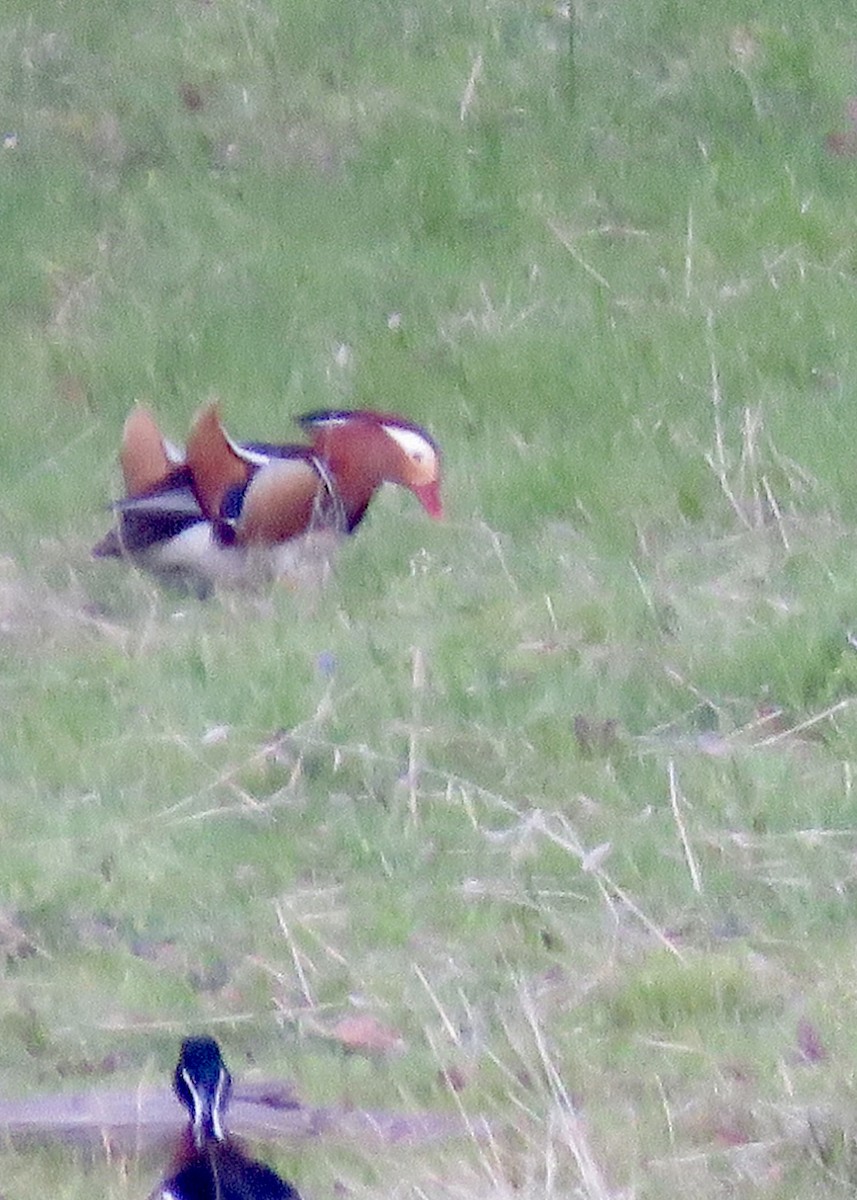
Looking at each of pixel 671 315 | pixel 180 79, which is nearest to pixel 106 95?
pixel 180 79

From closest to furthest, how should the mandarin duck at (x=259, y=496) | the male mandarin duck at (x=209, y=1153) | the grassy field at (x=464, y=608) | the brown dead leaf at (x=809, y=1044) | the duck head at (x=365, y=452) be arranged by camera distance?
the male mandarin duck at (x=209, y=1153) → the brown dead leaf at (x=809, y=1044) → the grassy field at (x=464, y=608) → the mandarin duck at (x=259, y=496) → the duck head at (x=365, y=452)

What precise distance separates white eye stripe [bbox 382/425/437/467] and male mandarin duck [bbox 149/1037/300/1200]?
321 cm

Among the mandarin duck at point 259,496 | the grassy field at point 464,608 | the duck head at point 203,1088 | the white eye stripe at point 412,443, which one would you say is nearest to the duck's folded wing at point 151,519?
the mandarin duck at point 259,496

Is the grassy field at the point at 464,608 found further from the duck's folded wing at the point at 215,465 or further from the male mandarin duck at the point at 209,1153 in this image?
the duck's folded wing at the point at 215,465

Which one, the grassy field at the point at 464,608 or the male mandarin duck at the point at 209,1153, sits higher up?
the male mandarin duck at the point at 209,1153

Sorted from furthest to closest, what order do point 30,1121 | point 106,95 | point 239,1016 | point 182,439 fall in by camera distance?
point 106,95
point 182,439
point 239,1016
point 30,1121

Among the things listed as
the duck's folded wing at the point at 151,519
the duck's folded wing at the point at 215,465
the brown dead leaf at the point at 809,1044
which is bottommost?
the duck's folded wing at the point at 151,519

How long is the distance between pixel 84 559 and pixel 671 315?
2620 mm

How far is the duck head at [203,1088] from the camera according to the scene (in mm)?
3330

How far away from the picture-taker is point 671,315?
26.7ft

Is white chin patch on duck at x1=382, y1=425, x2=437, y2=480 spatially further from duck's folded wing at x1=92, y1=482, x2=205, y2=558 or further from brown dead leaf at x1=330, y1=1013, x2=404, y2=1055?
brown dead leaf at x1=330, y1=1013, x2=404, y2=1055

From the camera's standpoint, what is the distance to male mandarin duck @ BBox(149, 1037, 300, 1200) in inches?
126

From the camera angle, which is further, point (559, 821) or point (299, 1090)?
point (559, 821)

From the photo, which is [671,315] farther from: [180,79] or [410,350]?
[180,79]
